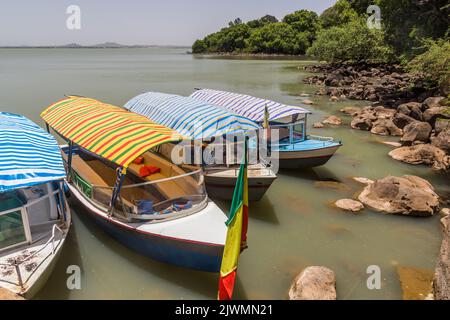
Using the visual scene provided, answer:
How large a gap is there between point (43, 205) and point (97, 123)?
106 inches

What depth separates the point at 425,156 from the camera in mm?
16312

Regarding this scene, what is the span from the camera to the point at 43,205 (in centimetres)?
927

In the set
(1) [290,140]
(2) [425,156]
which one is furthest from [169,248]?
(2) [425,156]

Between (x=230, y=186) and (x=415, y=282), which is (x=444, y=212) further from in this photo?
(x=230, y=186)

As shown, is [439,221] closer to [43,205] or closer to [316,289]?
[316,289]

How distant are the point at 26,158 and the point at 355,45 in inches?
1991

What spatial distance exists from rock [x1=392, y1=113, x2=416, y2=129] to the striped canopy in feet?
53.9

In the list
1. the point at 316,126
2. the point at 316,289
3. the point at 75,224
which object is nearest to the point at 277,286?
the point at 316,289

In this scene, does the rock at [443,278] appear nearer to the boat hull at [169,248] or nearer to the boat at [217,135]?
the boat hull at [169,248]

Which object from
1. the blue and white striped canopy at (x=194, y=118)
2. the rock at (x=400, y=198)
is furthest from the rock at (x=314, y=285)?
the blue and white striped canopy at (x=194, y=118)

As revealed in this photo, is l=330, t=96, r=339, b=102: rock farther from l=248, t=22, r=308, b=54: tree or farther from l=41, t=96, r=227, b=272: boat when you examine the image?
l=248, t=22, r=308, b=54: tree

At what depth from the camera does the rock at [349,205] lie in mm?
11859

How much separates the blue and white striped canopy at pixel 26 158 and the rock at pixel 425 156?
570 inches

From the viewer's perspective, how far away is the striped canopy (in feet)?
28.8
